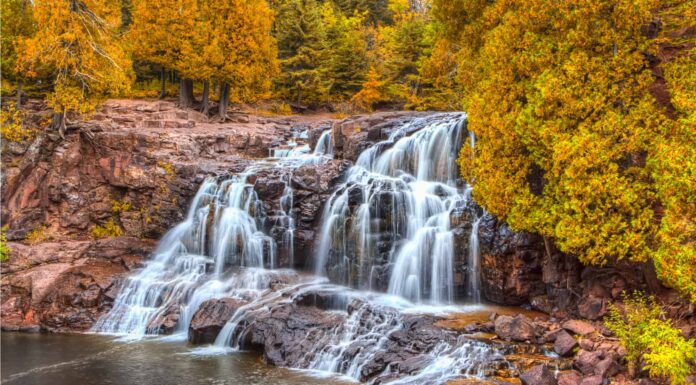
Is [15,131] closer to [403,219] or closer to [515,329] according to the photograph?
[403,219]

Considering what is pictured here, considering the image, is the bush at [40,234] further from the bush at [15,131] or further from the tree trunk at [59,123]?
the bush at [15,131]

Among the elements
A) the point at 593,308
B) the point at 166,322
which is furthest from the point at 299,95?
the point at 593,308

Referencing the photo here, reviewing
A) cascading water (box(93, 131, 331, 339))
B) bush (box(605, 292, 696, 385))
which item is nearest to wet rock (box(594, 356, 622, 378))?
bush (box(605, 292, 696, 385))

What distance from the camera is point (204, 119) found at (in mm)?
26438

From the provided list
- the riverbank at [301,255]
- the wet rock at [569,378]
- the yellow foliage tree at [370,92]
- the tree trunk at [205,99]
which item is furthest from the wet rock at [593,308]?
the yellow foliage tree at [370,92]

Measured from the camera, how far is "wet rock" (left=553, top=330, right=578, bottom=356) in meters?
9.54

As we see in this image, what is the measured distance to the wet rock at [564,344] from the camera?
31.3 feet

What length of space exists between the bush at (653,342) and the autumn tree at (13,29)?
2582 cm

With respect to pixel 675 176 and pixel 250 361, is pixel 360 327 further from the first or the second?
pixel 675 176

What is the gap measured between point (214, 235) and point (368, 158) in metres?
5.96

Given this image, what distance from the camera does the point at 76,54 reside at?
64.3 feet

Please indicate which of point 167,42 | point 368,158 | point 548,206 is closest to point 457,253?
point 548,206

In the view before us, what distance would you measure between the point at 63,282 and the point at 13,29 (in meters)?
14.8

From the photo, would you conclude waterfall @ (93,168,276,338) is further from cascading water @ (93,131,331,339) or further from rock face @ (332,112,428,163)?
rock face @ (332,112,428,163)
